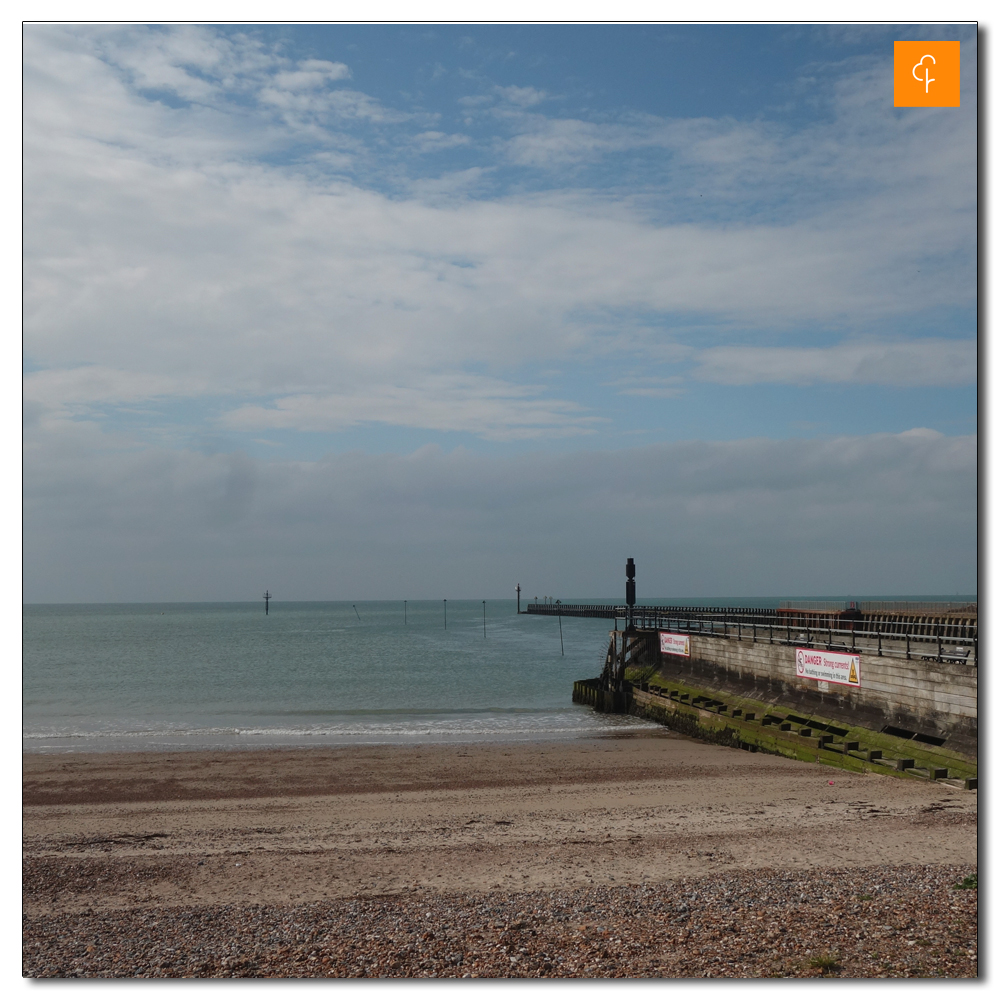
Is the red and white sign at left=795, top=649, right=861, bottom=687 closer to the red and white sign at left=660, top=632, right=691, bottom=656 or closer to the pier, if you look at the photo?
the pier

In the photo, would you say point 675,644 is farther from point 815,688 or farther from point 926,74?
point 926,74

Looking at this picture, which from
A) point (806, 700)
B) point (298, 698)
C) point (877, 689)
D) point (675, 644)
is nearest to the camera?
point (877, 689)

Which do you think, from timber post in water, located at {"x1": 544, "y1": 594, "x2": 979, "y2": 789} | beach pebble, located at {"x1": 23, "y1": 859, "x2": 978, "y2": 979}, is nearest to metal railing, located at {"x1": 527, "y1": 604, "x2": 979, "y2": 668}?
timber post in water, located at {"x1": 544, "y1": 594, "x2": 979, "y2": 789}

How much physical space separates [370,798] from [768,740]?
1210 centimetres

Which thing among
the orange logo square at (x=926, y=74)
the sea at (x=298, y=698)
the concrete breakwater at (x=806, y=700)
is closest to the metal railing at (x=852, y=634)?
the concrete breakwater at (x=806, y=700)

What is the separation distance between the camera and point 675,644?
31.7 m

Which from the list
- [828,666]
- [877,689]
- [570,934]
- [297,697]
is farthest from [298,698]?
[570,934]

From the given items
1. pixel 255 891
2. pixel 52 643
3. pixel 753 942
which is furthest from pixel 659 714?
pixel 52 643

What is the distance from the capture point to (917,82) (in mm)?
5707

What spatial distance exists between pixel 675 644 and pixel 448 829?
19.0 metres

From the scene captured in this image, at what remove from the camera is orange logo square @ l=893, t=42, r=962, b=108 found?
Result: 5.57 meters

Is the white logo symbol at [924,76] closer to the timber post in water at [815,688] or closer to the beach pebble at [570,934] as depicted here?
the beach pebble at [570,934]

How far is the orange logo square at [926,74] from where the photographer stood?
557cm

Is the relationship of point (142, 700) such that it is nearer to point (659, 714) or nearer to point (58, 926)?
point (659, 714)
